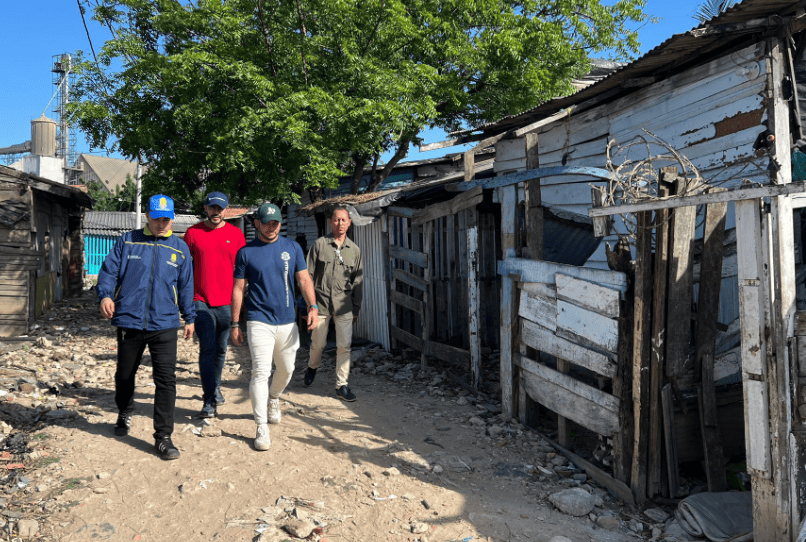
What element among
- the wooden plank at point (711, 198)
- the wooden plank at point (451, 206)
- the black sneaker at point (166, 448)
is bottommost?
the black sneaker at point (166, 448)

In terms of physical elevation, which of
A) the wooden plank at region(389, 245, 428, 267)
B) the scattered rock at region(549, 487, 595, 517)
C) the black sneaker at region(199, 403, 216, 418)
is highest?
the wooden plank at region(389, 245, 428, 267)

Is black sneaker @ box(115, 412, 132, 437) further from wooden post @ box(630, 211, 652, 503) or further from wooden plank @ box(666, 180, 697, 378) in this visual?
wooden plank @ box(666, 180, 697, 378)

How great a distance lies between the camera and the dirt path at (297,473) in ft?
11.1

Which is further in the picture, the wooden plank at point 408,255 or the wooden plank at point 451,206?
the wooden plank at point 408,255

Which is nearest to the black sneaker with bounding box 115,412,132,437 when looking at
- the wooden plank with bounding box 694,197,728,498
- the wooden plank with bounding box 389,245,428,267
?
the wooden plank with bounding box 389,245,428,267

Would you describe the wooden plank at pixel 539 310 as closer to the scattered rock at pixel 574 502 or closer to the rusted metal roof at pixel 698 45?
the scattered rock at pixel 574 502

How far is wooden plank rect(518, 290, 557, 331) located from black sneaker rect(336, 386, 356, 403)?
194 centimetres

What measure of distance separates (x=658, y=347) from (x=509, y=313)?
5.69ft

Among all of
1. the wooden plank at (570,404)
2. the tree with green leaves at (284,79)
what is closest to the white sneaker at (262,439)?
the wooden plank at (570,404)

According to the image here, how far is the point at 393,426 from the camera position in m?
5.16

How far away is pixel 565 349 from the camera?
14.5ft

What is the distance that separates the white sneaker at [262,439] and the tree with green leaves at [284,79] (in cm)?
610

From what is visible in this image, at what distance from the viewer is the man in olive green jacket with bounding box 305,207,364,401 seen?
5897 mm

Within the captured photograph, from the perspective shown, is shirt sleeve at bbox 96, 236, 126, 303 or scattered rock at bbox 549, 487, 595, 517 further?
shirt sleeve at bbox 96, 236, 126, 303
